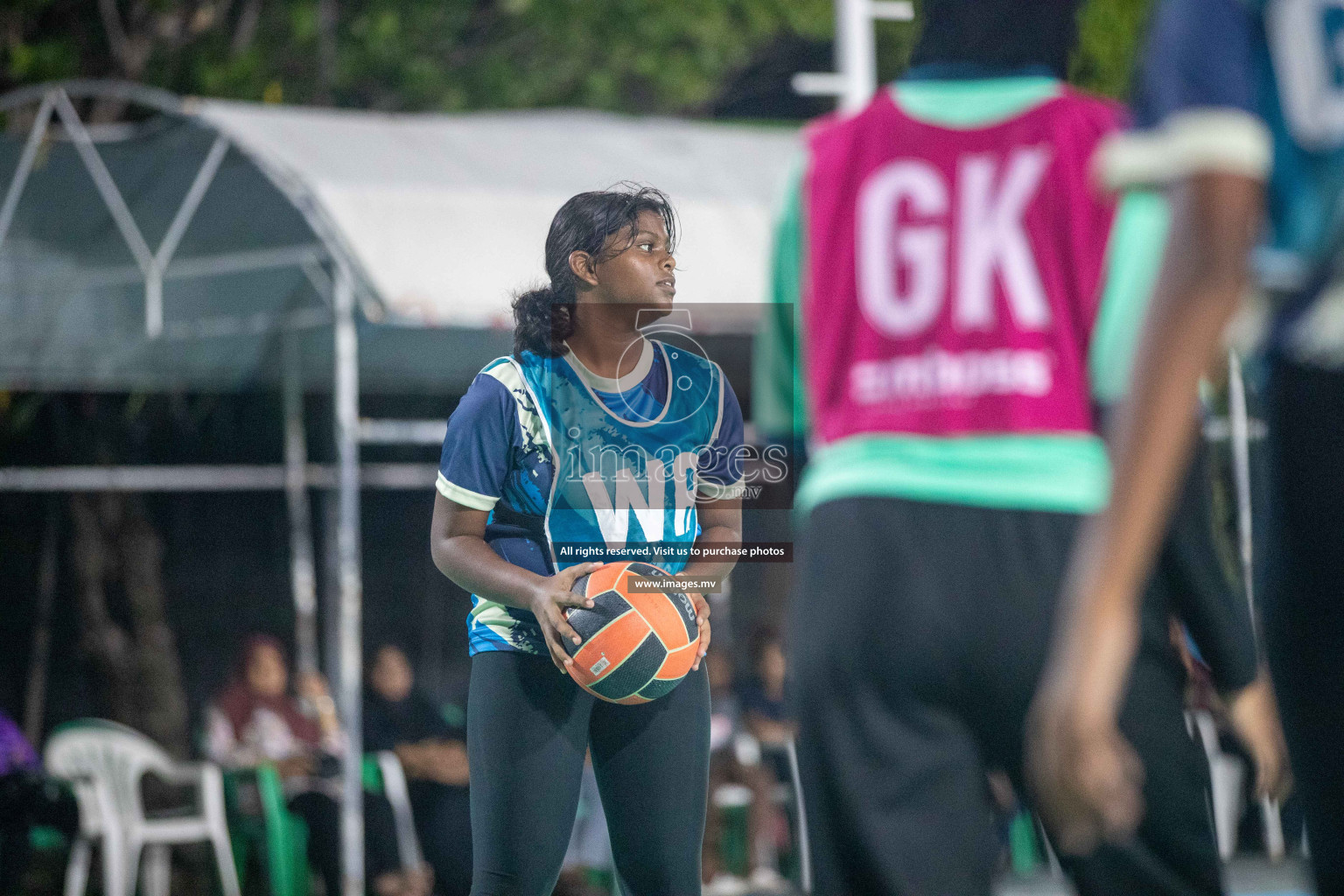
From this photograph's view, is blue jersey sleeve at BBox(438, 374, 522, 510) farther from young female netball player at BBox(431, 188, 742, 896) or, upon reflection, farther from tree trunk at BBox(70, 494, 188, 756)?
tree trunk at BBox(70, 494, 188, 756)

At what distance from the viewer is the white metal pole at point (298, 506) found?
1040cm

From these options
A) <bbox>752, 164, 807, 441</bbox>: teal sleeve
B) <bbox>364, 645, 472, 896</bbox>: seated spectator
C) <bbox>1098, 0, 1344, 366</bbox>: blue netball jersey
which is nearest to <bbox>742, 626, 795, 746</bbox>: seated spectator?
<bbox>364, 645, 472, 896</bbox>: seated spectator

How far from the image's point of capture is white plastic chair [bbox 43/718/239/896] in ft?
28.1

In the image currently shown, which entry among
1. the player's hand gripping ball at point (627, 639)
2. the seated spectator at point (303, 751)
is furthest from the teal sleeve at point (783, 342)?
the seated spectator at point (303, 751)

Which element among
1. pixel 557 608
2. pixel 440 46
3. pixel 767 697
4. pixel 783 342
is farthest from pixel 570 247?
pixel 440 46

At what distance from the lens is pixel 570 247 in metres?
3.67

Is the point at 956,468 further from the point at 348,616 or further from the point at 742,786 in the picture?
the point at 742,786

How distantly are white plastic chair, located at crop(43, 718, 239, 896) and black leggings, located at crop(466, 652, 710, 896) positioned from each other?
5.75 m

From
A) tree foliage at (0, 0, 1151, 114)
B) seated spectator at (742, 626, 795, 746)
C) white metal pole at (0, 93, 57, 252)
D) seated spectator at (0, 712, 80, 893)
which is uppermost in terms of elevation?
tree foliage at (0, 0, 1151, 114)

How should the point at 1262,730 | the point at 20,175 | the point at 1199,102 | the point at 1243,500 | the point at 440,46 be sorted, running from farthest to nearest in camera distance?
the point at 440,46, the point at 20,175, the point at 1243,500, the point at 1262,730, the point at 1199,102

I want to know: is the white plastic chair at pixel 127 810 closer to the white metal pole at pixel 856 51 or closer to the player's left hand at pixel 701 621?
the player's left hand at pixel 701 621

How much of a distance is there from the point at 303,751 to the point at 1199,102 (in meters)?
7.69

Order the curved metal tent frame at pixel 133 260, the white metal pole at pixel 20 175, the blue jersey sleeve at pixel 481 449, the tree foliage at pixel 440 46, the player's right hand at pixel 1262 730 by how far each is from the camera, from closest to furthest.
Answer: the player's right hand at pixel 1262 730, the blue jersey sleeve at pixel 481 449, the curved metal tent frame at pixel 133 260, the white metal pole at pixel 20 175, the tree foliage at pixel 440 46

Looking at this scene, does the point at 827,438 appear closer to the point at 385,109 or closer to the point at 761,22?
the point at 385,109
